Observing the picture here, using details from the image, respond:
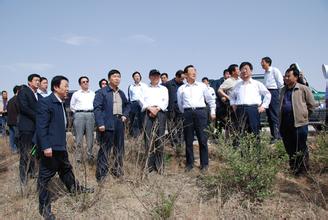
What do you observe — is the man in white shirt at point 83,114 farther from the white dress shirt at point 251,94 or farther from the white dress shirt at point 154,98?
the white dress shirt at point 251,94

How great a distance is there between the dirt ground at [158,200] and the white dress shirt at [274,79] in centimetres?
219

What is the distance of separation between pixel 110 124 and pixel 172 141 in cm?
160

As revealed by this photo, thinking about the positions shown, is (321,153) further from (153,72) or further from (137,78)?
(137,78)

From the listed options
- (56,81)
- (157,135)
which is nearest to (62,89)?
(56,81)

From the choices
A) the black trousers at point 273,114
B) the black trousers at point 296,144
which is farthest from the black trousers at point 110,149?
the black trousers at point 273,114

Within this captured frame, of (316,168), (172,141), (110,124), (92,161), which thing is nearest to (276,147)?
(316,168)

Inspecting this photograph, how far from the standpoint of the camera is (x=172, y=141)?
6656 mm

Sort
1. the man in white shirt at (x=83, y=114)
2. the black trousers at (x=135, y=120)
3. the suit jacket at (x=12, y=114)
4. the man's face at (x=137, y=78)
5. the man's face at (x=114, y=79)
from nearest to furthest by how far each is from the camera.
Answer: the man's face at (x=114, y=79) → the black trousers at (x=135, y=120) → the man in white shirt at (x=83, y=114) → the suit jacket at (x=12, y=114) → the man's face at (x=137, y=78)

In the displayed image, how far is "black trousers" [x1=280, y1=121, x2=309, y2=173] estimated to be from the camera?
5262 mm

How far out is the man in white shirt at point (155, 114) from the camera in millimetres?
5711

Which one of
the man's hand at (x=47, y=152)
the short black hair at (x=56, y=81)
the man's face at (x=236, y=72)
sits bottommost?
the man's hand at (x=47, y=152)

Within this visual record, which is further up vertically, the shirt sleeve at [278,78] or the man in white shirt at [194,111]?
the shirt sleeve at [278,78]

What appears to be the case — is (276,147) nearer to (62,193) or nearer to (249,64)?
(249,64)

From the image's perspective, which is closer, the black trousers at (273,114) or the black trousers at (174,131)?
the black trousers at (174,131)
